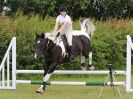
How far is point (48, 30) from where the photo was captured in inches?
726

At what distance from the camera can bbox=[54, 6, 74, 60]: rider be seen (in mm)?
12867

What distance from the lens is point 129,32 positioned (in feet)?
69.1

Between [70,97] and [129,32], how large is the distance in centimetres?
996

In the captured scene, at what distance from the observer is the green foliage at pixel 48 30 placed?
17453 millimetres

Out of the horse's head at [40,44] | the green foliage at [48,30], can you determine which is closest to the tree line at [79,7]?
the green foliage at [48,30]

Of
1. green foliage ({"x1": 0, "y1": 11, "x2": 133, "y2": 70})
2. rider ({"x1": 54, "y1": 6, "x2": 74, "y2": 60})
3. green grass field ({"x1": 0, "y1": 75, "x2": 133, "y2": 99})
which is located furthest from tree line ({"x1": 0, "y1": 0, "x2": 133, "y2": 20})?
rider ({"x1": 54, "y1": 6, "x2": 74, "y2": 60})

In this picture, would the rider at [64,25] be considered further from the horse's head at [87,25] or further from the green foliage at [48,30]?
the green foliage at [48,30]

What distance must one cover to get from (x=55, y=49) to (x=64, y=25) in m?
0.70

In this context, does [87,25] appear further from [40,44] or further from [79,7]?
[79,7]

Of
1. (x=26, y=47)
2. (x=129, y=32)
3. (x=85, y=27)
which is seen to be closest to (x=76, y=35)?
(x=85, y=27)

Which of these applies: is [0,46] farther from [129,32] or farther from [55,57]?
[129,32]

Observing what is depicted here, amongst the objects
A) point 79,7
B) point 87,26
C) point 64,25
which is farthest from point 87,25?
point 79,7

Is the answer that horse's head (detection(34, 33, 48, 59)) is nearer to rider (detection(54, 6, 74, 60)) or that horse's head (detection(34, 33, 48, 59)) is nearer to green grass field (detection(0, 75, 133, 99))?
rider (detection(54, 6, 74, 60))

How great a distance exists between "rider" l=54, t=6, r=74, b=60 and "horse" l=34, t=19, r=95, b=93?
11cm
